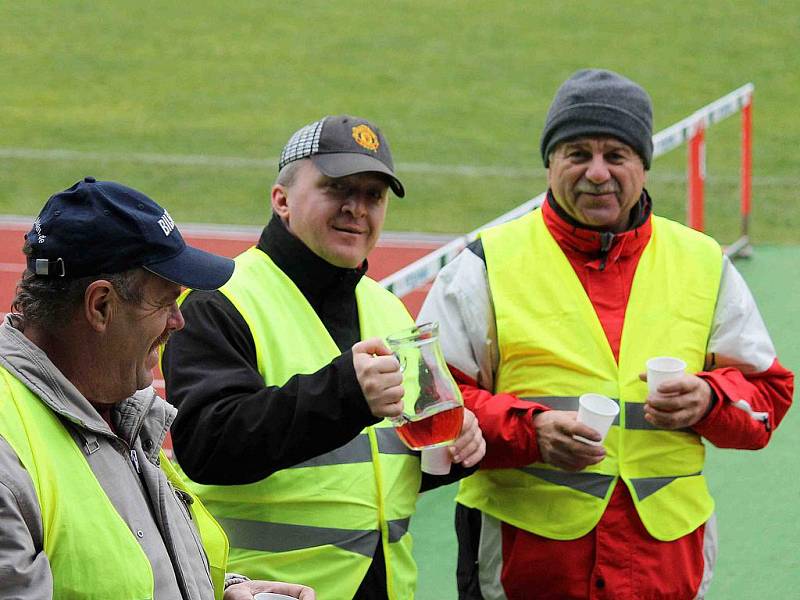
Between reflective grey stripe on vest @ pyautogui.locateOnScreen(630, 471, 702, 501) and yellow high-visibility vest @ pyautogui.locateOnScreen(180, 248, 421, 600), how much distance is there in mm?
640

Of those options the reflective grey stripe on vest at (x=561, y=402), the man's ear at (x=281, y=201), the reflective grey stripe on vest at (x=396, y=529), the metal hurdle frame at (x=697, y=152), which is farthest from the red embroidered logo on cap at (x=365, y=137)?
the metal hurdle frame at (x=697, y=152)

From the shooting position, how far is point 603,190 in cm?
361

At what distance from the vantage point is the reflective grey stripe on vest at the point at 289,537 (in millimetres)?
3174

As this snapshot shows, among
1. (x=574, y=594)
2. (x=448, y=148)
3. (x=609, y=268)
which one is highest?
(x=609, y=268)

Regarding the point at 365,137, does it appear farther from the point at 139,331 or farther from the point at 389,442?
the point at 139,331

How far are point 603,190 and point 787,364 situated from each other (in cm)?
431

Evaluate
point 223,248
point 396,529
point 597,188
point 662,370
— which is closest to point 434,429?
point 396,529

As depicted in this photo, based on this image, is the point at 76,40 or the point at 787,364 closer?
the point at 787,364

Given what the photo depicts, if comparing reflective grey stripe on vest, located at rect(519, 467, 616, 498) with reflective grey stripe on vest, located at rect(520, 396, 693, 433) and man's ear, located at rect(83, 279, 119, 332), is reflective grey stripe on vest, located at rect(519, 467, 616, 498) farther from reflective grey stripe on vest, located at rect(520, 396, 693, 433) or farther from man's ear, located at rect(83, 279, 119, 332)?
man's ear, located at rect(83, 279, 119, 332)

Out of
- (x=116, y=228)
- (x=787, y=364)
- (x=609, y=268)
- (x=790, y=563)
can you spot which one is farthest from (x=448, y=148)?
(x=116, y=228)

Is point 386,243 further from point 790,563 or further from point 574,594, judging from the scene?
point 574,594

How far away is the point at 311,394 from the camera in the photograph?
9.59ft

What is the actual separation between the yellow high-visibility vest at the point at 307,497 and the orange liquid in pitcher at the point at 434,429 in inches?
4.6

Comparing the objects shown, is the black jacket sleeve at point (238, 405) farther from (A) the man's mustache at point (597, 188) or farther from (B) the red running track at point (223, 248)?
(B) the red running track at point (223, 248)
